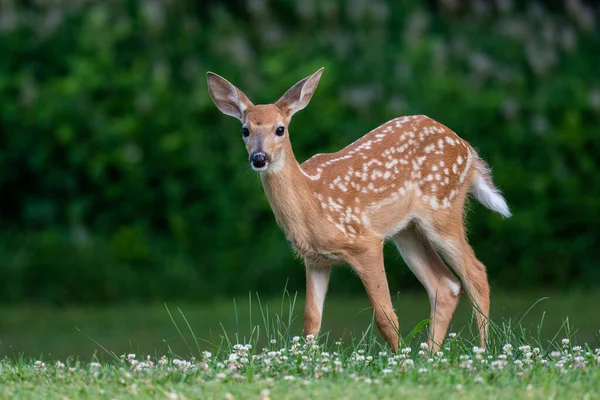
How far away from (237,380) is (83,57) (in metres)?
7.51

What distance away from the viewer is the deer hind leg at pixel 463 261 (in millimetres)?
7914

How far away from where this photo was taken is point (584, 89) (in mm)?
12531

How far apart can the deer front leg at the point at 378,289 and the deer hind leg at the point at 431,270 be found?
2.51 ft

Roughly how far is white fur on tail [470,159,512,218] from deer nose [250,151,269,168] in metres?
1.76

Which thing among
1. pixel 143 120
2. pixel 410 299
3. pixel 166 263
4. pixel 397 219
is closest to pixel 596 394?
pixel 397 219

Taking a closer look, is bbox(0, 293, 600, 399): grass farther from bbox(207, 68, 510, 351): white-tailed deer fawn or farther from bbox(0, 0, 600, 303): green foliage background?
bbox(0, 0, 600, 303): green foliage background

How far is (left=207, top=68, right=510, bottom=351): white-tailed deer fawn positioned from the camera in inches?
290

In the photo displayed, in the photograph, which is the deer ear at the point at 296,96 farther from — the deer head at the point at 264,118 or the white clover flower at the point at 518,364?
the white clover flower at the point at 518,364

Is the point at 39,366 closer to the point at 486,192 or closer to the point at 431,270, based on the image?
the point at 431,270

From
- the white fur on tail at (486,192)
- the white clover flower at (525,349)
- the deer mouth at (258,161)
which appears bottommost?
the white clover flower at (525,349)

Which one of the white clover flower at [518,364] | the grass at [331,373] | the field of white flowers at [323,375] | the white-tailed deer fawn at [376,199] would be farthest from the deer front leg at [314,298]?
the white clover flower at [518,364]

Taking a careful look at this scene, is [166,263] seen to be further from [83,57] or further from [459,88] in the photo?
[459,88]

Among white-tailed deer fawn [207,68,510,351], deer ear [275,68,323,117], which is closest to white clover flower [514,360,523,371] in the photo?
white-tailed deer fawn [207,68,510,351]

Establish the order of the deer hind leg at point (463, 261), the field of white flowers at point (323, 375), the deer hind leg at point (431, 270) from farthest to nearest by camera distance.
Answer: the deer hind leg at point (431, 270), the deer hind leg at point (463, 261), the field of white flowers at point (323, 375)
